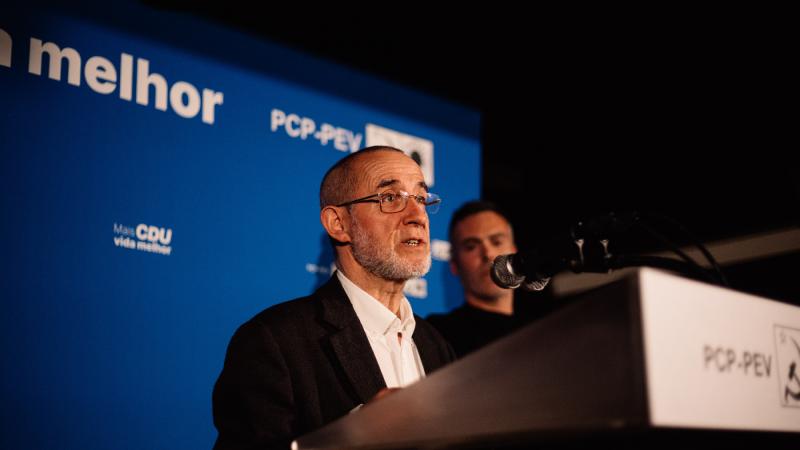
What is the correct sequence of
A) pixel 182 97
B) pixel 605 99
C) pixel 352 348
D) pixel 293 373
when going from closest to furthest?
pixel 293 373 → pixel 352 348 → pixel 182 97 → pixel 605 99

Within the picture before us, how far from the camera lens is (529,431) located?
3.51 ft

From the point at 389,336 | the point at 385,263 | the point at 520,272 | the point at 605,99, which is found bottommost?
the point at 389,336

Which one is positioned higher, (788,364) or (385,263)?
(385,263)

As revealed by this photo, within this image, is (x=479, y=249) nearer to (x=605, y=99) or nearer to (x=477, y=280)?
(x=477, y=280)

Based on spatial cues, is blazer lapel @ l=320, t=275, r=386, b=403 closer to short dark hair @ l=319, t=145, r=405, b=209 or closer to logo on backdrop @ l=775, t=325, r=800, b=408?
short dark hair @ l=319, t=145, r=405, b=209

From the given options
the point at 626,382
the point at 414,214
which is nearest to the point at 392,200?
the point at 414,214

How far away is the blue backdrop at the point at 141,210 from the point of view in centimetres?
242

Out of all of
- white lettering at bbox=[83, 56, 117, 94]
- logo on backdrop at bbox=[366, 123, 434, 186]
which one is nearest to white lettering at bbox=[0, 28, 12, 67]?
white lettering at bbox=[83, 56, 117, 94]

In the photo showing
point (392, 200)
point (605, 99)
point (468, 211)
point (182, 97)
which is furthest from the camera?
point (605, 99)

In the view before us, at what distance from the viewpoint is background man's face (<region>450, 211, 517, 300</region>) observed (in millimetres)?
3549

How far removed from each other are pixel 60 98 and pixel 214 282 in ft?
2.62

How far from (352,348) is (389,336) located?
0.22m

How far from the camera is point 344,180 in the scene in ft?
8.21

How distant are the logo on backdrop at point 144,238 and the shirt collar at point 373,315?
28.0 inches
